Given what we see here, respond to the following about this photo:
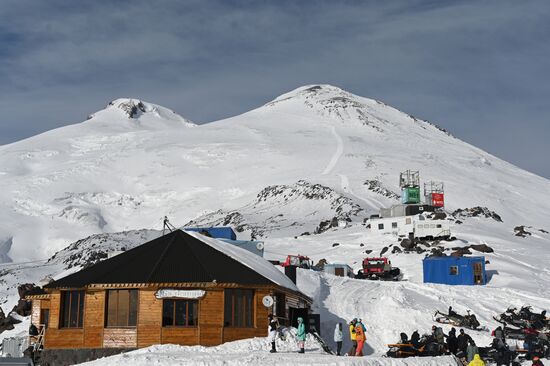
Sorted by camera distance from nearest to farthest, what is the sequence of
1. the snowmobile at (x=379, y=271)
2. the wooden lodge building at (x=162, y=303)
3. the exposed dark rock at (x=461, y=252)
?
the wooden lodge building at (x=162, y=303) → the snowmobile at (x=379, y=271) → the exposed dark rock at (x=461, y=252)

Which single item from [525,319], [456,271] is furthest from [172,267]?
[456,271]

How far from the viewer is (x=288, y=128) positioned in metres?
200

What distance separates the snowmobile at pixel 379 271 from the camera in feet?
175

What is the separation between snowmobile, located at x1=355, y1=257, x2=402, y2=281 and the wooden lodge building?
23283 millimetres

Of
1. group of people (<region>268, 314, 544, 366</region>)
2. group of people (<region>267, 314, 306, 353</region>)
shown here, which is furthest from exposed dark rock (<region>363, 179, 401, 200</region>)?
group of people (<region>267, 314, 306, 353</region>)

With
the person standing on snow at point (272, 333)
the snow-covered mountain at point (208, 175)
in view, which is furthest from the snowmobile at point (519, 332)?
the snow-covered mountain at point (208, 175)

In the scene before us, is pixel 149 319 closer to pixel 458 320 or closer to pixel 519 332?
pixel 458 320

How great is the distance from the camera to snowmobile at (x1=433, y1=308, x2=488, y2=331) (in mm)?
36688

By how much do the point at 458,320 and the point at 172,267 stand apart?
1535 cm

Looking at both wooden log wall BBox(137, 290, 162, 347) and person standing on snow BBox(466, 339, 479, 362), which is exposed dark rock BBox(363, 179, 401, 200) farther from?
person standing on snow BBox(466, 339, 479, 362)

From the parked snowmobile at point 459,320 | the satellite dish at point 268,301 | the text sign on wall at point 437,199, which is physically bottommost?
the parked snowmobile at point 459,320

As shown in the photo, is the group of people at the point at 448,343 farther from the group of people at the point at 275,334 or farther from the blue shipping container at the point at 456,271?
the blue shipping container at the point at 456,271

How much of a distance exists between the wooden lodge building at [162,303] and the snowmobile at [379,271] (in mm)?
23283

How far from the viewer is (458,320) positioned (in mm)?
37156
